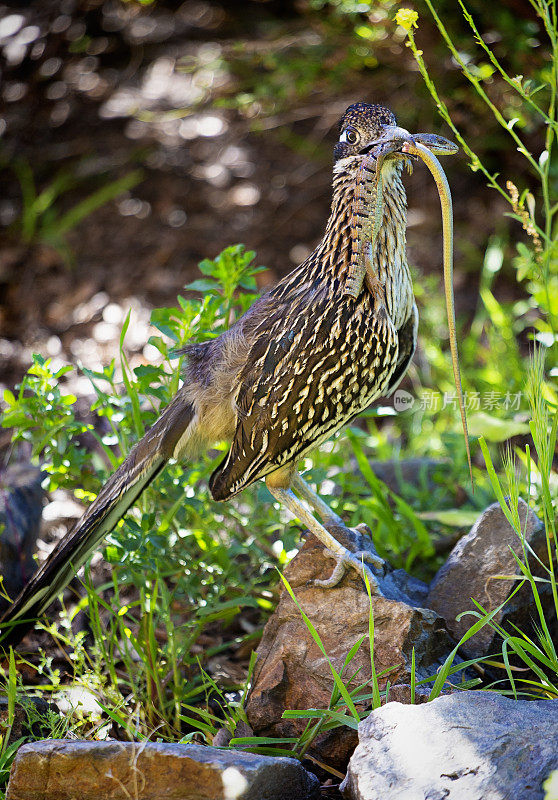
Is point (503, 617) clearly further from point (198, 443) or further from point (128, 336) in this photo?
point (128, 336)

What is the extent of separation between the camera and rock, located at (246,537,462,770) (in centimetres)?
289

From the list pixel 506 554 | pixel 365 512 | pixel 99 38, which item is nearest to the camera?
pixel 506 554

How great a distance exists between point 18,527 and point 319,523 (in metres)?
1.42

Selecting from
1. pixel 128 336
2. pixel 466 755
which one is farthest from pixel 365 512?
pixel 128 336

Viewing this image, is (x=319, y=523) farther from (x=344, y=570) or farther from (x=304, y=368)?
(x=304, y=368)

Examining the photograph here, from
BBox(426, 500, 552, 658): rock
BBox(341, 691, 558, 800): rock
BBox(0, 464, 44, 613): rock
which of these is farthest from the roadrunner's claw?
BBox(0, 464, 44, 613): rock

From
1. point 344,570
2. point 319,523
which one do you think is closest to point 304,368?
point 319,523

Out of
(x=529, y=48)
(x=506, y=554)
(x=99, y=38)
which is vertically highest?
(x=99, y=38)

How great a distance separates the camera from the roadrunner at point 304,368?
3051 mm

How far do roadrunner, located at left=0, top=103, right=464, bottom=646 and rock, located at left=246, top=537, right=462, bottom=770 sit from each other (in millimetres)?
109

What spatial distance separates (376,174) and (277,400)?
87cm

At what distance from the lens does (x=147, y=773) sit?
2389mm

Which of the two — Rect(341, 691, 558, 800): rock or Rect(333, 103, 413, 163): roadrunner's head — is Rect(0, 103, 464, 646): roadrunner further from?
Rect(341, 691, 558, 800): rock

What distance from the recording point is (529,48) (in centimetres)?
529
